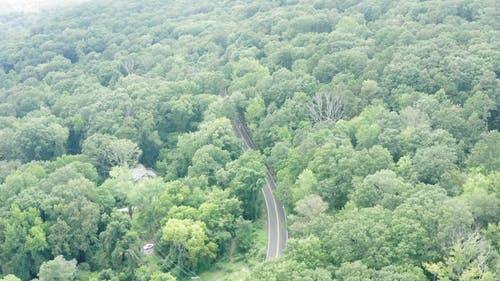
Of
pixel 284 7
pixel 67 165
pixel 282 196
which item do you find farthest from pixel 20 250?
pixel 284 7

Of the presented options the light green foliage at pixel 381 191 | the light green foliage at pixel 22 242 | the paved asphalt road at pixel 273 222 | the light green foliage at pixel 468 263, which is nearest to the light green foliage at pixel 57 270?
the light green foliage at pixel 22 242

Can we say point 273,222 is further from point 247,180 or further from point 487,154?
point 487,154

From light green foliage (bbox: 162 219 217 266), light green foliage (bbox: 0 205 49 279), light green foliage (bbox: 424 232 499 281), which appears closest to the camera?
light green foliage (bbox: 424 232 499 281)

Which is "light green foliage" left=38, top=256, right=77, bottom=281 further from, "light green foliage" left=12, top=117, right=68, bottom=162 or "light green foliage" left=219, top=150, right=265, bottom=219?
"light green foliage" left=12, top=117, right=68, bottom=162

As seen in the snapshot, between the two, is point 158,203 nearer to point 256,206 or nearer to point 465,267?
point 256,206

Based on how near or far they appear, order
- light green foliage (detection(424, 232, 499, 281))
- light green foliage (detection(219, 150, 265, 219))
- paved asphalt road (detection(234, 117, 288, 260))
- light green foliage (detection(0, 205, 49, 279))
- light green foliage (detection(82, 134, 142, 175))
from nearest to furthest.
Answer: light green foliage (detection(424, 232, 499, 281)), paved asphalt road (detection(234, 117, 288, 260)), light green foliage (detection(0, 205, 49, 279)), light green foliage (detection(219, 150, 265, 219)), light green foliage (detection(82, 134, 142, 175))

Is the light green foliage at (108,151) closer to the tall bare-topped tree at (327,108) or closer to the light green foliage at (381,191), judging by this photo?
the tall bare-topped tree at (327,108)

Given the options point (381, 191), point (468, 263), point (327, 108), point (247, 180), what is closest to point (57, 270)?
point (247, 180)

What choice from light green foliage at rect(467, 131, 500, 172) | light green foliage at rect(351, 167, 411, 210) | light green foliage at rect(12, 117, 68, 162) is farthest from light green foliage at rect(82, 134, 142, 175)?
light green foliage at rect(467, 131, 500, 172)
